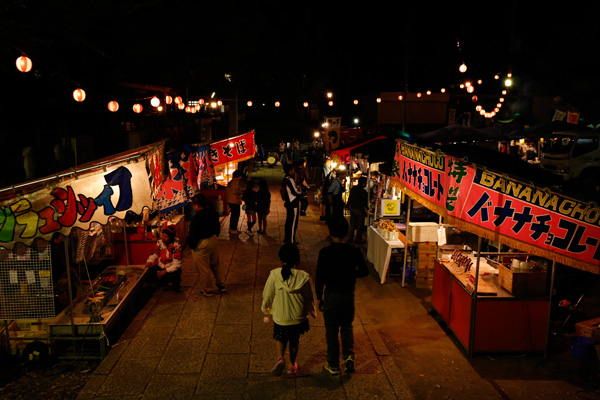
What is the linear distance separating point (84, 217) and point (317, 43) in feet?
144

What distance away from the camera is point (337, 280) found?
18.6 ft

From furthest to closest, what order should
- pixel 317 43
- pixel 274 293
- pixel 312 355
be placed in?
pixel 317 43, pixel 312 355, pixel 274 293

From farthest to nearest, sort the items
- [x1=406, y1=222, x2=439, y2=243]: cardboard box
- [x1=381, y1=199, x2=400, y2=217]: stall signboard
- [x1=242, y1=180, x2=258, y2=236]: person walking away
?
1. [x1=242, y1=180, x2=258, y2=236]: person walking away
2. [x1=381, y1=199, x2=400, y2=217]: stall signboard
3. [x1=406, y1=222, x2=439, y2=243]: cardboard box

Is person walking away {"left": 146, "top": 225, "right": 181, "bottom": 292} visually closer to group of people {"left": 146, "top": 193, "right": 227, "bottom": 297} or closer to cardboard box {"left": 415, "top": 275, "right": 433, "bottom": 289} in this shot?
group of people {"left": 146, "top": 193, "right": 227, "bottom": 297}

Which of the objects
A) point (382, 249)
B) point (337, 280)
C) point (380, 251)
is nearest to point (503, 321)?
point (337, 280)

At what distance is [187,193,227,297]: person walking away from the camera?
8.55 meters

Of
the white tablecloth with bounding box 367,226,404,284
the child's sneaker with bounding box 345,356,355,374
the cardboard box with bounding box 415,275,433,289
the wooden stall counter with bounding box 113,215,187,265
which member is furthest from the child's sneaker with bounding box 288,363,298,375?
the wooden stall counter with bounding box 113,215,187,265

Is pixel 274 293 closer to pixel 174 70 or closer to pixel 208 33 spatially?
pixel 174 70

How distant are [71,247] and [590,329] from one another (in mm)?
8042

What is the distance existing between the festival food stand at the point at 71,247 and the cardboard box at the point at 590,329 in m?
6.84

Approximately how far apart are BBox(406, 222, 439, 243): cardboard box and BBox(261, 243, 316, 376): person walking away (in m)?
4.24

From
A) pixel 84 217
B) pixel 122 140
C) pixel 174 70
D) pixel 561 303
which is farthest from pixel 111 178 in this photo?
pixel 174 70


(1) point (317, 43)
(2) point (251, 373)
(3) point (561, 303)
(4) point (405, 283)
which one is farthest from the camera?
(1) point (317, 43)

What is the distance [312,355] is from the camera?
664 cm
